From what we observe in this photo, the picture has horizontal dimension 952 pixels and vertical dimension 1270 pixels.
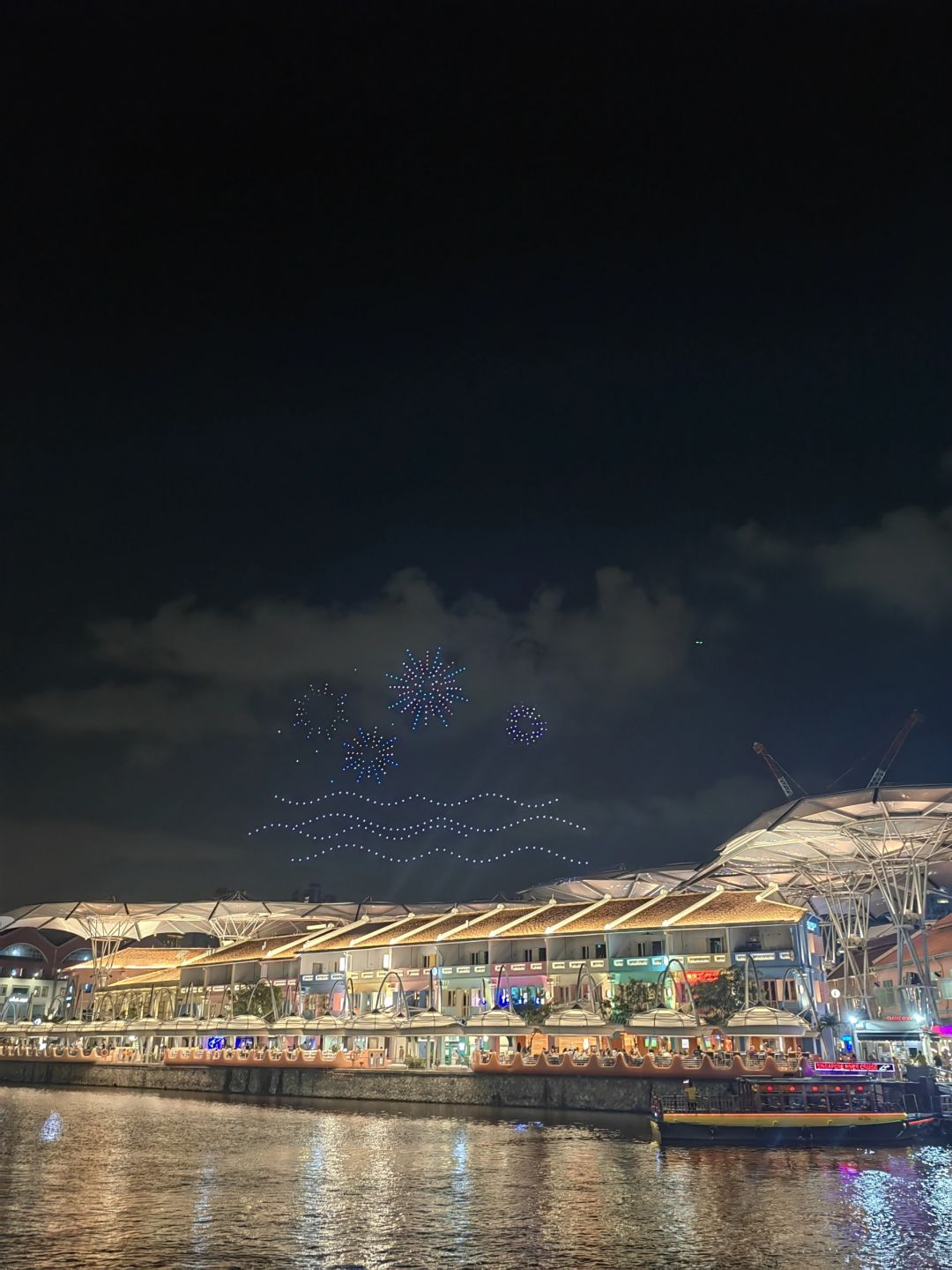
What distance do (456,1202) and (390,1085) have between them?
39313 mm

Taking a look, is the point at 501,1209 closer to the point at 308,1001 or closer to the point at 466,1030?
the point at 466,1030

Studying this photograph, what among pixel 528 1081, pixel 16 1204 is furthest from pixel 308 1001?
pixel 16 1204

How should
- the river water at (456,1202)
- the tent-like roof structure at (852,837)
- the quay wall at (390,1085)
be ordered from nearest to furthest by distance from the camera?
the river water at (456,1202)
the quay wall at (390,1085)
the tent-like roof structure at (852,837)

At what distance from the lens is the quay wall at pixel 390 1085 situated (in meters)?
56.1

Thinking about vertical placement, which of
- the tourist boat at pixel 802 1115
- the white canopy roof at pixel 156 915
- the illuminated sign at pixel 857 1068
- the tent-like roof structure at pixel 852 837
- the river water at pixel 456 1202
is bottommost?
the river water at pixel 456 1202

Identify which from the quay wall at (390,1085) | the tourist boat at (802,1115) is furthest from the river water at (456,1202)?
the quay wall at (390,1085)

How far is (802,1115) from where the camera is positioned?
42.1 meters

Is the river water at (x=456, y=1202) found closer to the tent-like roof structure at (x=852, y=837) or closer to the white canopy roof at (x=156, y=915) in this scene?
the tent-like roof structure at (x=852, y=837)

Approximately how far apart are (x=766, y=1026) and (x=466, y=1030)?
851 inches

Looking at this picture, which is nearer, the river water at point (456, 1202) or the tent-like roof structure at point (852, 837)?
the river water at point (456, 1202)

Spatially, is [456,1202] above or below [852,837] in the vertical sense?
below

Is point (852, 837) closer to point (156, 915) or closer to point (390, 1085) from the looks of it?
point (390, 1085)

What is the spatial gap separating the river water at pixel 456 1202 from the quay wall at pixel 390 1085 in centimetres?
849

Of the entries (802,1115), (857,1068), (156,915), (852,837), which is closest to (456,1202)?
(802,1115)
